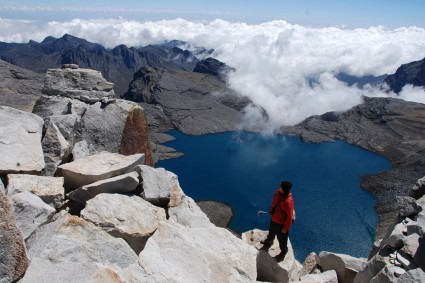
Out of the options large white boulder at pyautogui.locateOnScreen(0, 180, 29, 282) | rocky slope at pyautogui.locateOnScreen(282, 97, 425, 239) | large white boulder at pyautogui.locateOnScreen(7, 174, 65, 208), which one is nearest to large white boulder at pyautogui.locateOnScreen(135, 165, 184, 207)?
large white boulder at pyautogui.locateOnScreen(7, 174, 65, 208)

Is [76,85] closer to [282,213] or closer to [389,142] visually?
[282,213]

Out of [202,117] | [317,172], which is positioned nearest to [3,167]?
[317,172]

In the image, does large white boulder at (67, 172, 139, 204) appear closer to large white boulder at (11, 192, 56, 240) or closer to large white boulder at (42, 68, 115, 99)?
large white boulder at (11, 192, 56, 240)

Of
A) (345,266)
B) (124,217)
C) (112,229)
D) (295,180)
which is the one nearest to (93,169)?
(124,217)

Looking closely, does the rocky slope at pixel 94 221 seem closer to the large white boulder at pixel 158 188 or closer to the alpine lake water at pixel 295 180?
the large white boulder at pixel 158 188

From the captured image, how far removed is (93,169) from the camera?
14438mm

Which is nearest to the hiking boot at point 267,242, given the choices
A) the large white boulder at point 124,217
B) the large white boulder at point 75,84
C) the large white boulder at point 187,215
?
the large white boulder at point 187,215

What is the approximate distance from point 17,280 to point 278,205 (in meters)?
9.01

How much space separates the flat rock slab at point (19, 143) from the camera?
42.3 ft

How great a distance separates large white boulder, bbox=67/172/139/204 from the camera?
13188mm

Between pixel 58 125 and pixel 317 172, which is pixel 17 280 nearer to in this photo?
pixel 58 125

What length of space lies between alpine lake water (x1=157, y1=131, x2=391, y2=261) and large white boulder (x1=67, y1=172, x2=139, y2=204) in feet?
194

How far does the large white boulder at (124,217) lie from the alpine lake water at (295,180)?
59.6m

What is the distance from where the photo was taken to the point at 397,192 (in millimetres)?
110688
